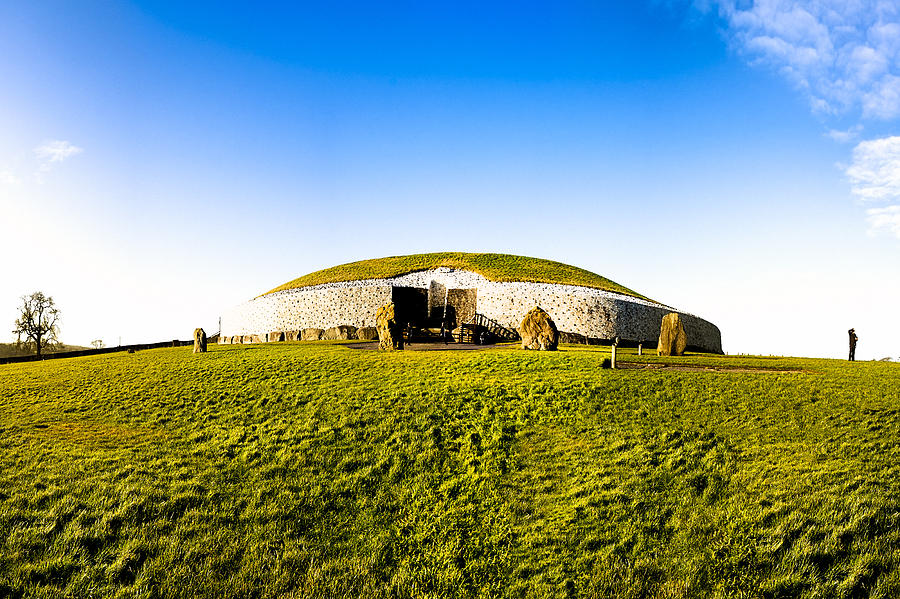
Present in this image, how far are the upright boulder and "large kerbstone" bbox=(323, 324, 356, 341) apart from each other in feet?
62.2

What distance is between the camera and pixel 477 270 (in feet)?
174

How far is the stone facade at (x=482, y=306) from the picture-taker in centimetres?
4688

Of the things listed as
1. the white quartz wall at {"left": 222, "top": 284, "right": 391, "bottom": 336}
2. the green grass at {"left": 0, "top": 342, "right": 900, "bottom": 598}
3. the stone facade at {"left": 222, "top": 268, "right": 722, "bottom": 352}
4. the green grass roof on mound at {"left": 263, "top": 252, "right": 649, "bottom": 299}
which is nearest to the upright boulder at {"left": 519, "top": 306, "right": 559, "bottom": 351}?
the green grass at {"left": 0, "top": 342, "right": 900, "bottom": 598}

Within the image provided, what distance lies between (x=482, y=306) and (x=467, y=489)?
3502cm

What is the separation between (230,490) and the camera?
1559cm

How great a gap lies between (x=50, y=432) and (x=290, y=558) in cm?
1345

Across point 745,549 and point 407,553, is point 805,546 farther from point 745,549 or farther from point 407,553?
point 407,553

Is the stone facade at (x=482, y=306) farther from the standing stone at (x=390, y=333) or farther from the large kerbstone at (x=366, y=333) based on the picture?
the standing stone at (x=390, y=333)

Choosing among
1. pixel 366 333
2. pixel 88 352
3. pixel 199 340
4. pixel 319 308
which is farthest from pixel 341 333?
pixel 88 352

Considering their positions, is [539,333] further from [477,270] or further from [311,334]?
[311,334]

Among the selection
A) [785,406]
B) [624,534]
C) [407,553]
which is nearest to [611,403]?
[785,406]

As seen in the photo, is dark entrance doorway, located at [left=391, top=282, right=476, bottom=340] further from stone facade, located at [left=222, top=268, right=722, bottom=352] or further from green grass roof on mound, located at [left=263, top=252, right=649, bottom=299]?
green grass roof on mound, located at [left=263, top=252, right=649, bottom=299]

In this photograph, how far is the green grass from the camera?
12219 mm

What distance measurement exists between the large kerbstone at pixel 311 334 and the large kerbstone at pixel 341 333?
0.96 metres
